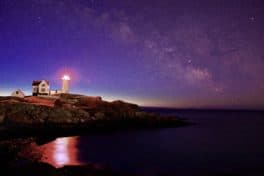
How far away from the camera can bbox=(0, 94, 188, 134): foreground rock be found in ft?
145

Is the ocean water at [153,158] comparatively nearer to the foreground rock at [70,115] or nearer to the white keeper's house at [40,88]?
the foreground rock at [70,115]

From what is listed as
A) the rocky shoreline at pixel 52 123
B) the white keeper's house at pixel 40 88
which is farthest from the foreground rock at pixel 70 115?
the white keeper's house at pixel 40 88

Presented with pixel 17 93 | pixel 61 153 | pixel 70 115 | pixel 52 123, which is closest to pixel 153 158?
pixel 61 153

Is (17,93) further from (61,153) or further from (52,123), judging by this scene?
(61,153)

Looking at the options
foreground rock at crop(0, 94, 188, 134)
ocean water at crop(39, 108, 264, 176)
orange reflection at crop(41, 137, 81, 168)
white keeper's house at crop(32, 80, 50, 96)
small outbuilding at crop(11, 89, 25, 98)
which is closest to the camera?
ocean water at crop(39, 108, 264, 176)

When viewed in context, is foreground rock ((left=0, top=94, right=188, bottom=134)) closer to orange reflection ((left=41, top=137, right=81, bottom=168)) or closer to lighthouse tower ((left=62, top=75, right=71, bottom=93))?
lighthouse tower ((left=62, top=75, right=71, bottom=93))

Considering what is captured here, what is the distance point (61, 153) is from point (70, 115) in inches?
980

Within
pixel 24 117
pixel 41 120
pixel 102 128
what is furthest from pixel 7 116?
pixel 102 128

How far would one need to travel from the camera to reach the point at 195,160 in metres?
28.2

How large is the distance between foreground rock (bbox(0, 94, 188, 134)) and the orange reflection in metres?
10.6

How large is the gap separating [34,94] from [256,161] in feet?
196

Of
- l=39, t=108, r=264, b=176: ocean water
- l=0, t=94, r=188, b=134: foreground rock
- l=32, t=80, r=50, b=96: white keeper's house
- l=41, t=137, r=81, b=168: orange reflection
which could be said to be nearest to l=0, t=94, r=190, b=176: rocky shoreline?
l=0, t=94, r=188, b=134: foreground rock

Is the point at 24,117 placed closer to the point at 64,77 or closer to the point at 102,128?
the point at 102,128

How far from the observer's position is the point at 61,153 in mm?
27812
